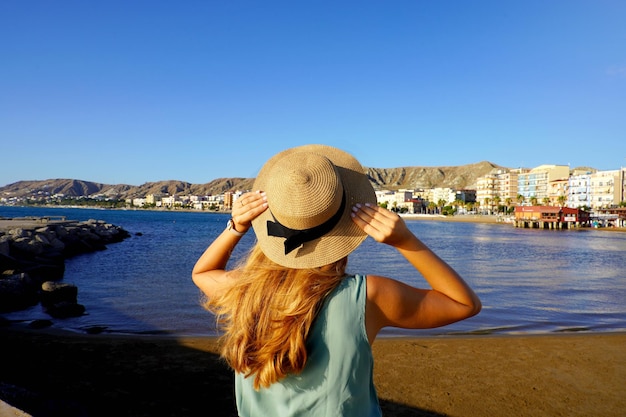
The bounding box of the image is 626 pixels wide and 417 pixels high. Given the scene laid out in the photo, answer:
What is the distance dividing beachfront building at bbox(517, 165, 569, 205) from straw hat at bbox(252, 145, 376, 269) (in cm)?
13584

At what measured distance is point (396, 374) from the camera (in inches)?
285

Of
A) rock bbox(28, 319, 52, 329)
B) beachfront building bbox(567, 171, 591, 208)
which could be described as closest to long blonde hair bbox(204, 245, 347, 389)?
rock bbox(28, 319, 52, 329)

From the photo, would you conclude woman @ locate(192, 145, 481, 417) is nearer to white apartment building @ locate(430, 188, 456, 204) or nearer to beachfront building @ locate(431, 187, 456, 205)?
beachfront building @ locate(431, 187, 456, 205)

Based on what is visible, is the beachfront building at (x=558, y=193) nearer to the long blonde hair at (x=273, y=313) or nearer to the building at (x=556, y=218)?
the building at (x=556, y=218)

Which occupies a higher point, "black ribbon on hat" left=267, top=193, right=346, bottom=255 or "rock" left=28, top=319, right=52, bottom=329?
"black ribbon on hat" left=267, top=193, right=346, bottom=255

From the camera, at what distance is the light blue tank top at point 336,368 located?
1479 millimetres

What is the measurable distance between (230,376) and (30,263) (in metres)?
15.6

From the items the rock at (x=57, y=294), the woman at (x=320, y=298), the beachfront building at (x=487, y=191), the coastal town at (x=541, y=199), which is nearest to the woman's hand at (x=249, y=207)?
the woman at (x=320, y=298)

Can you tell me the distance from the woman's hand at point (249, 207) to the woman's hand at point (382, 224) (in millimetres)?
338

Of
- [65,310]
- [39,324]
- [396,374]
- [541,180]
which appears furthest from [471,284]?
[541,180]

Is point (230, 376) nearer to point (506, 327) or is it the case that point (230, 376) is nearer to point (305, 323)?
point (305, 323)

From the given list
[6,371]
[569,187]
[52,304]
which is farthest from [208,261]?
[569,187]

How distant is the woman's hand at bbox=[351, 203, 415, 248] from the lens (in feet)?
4.65

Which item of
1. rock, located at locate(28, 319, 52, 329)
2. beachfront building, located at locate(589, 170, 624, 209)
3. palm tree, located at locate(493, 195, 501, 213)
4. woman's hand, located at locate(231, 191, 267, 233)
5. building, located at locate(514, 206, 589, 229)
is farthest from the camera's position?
palm tree, located at locate(493, 195, 501, 213)
